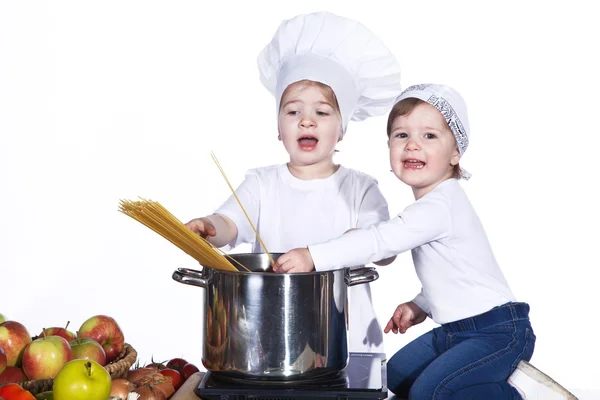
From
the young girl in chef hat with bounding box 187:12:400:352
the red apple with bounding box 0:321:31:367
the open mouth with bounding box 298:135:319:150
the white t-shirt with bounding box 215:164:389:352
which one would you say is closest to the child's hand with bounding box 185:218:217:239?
the young girl in chef hat with bounding box 187:12:400:352

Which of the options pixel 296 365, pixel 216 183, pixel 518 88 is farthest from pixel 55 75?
pixel 296 365

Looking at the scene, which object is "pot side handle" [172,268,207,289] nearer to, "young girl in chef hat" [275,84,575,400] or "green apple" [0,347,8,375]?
"young girl in chef hat" [275,84,575,400]

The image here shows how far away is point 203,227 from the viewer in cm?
192

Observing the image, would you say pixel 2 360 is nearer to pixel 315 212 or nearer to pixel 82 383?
pixel 82 383

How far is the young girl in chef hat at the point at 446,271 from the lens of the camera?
5.31ft

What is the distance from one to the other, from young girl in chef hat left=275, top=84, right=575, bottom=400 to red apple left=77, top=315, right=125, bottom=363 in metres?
0.63

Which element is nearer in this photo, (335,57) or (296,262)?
(296,262)

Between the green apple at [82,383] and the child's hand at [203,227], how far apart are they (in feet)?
1.40

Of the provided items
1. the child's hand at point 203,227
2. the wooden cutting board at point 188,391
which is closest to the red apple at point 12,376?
the wooden cutting board at point 188,391

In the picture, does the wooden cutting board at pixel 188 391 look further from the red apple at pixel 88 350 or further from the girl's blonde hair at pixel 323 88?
the girl's blonde hair at pixel 323 88

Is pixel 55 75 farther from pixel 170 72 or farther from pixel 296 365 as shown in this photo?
pixel 296 365

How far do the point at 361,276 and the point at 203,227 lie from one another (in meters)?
0.49

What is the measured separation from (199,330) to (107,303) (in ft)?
1.36

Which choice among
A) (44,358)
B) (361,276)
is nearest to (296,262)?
(361,276)
